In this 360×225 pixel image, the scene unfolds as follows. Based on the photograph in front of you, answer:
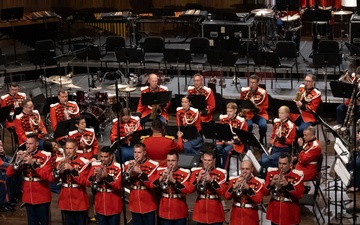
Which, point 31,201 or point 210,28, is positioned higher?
point 210,28

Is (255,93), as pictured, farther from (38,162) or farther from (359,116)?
(38,162)

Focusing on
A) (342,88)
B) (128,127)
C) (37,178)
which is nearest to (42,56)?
(128,127)

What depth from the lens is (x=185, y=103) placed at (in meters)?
14.0

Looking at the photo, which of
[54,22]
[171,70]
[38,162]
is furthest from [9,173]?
[54,22]

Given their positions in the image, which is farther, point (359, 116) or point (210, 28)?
point (210, 28)

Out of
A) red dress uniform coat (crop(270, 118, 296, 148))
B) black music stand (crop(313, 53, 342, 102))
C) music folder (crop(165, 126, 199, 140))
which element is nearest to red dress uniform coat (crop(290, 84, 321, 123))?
red dress uniform coat (crop(270, 118, 296, 148))

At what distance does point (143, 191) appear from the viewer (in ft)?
37.0

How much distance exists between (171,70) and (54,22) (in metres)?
4.61

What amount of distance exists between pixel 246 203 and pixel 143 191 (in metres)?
1.51

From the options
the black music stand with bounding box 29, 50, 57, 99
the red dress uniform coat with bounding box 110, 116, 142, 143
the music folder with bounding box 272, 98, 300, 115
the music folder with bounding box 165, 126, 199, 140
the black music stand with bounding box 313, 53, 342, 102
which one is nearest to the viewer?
the music folder with bounding box 165, 126, 199, 140

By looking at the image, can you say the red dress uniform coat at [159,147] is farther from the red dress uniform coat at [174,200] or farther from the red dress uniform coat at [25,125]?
the red dress uniform coat at [25,125]

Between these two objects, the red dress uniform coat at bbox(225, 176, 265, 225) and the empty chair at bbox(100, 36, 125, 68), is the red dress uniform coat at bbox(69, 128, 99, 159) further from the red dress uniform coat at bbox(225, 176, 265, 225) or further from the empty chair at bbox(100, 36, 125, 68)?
the empty chair at bbox(100, 36, 125, 68)

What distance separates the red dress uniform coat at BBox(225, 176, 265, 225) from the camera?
10.6 metres

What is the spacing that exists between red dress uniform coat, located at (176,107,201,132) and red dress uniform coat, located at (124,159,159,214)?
9.52 feet
